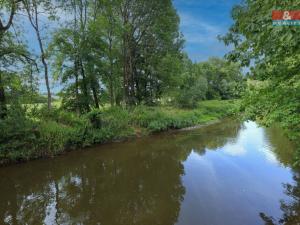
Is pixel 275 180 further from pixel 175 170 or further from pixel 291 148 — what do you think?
pixel 291 148

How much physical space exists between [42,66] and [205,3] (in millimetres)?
9352

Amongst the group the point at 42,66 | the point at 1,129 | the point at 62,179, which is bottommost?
the point at 62,179

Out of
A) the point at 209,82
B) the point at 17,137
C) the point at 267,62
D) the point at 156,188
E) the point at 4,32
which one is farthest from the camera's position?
the point at 209,82

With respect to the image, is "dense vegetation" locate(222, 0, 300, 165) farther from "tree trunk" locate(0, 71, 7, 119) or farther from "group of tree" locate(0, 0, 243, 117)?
"tree trunk" locate(0, 71, 7, 119)

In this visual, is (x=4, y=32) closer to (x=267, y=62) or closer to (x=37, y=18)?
(x=37, y=18)

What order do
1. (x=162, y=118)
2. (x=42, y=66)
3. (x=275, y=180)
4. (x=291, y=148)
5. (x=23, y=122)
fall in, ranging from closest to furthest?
1. (x=275, y=180)
2. (x=23, y=122)
3. (x=291, y=148)
4. (x=42, y=66)
5. (x=162, y=118)

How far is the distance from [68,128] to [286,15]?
39.0 ft

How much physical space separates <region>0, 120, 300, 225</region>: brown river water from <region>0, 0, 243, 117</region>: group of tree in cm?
299

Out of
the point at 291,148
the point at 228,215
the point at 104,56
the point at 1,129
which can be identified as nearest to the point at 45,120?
the point at 1,129

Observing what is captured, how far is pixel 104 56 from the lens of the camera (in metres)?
16.5

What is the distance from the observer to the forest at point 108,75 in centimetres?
475

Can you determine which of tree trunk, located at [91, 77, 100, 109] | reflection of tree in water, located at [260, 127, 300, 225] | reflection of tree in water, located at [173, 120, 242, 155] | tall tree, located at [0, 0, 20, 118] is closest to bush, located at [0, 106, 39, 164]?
tall tree, located at [0, 0, 20, 118]

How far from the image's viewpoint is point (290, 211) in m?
5.81

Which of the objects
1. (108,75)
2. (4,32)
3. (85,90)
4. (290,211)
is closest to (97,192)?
(290,211)
